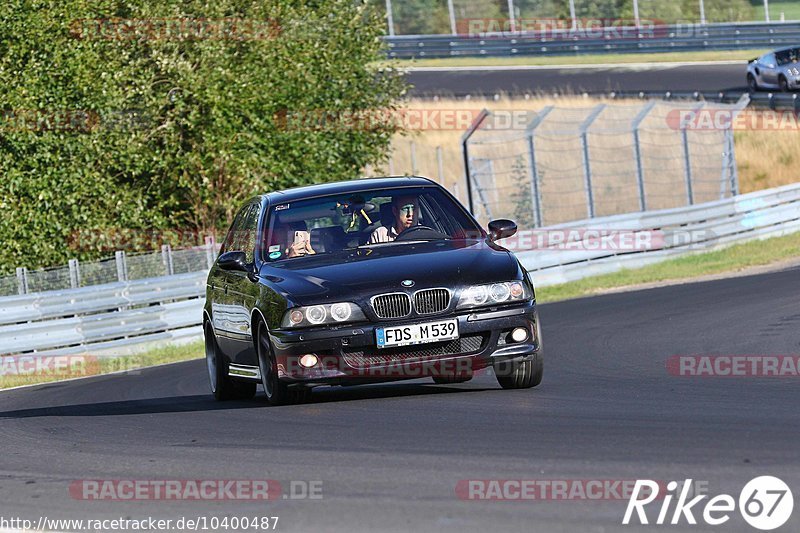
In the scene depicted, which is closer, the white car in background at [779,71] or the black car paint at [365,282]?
the black car paint at [365,282]

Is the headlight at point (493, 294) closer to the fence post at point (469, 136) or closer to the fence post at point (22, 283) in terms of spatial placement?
the fence post at point (22, 283)

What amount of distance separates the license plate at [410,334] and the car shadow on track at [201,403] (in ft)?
2.89

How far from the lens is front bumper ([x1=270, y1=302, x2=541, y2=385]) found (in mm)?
9281

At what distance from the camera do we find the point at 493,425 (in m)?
8.07

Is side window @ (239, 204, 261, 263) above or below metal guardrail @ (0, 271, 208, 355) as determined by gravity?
above

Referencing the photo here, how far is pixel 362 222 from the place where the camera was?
1048 cm

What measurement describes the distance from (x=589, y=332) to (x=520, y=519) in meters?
10.2

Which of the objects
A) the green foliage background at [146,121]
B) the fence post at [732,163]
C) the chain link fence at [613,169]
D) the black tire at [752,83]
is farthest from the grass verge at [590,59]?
the green foliage background at [146,121]

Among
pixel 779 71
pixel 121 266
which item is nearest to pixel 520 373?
pixel 121 266

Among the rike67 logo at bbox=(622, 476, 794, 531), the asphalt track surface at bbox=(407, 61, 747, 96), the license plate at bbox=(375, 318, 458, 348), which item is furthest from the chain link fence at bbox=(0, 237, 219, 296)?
the asphalt track surface at bbox=(407, 61, 747, 96)

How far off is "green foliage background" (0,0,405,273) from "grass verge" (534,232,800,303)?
18.0 feet

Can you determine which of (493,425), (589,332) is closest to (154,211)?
(589,332)

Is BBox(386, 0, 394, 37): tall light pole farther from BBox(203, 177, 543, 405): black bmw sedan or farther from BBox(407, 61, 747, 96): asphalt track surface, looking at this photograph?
BBox(203, 177, 543, 405): black bmw sedan

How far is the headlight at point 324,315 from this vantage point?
30.5 feet
